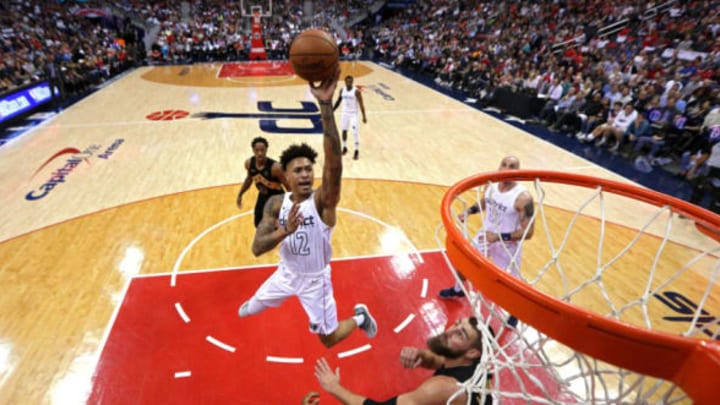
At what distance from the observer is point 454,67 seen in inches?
701

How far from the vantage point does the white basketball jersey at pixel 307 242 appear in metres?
3.09

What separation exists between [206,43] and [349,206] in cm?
2219

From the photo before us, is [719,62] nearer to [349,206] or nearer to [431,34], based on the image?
[349,206]

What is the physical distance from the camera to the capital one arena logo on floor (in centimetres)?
738

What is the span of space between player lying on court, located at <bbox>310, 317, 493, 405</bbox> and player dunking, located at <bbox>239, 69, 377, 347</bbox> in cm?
79

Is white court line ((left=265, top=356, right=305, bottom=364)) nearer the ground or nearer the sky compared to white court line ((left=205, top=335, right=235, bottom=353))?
nearer the sky

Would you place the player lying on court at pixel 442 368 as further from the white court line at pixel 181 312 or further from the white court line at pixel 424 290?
the white court line at pixel 181 312

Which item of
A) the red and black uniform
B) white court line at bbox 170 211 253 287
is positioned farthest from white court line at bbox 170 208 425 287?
the red and black uniform

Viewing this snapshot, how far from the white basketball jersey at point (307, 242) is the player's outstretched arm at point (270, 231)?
86 mm

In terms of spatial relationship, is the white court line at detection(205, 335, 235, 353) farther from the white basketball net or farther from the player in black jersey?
the white basketball net

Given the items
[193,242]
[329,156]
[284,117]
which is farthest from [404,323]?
[284,117]

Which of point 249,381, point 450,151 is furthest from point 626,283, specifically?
point 450,151

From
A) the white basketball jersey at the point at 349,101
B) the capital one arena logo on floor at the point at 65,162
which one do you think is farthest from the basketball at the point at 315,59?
the capital one arena logo on floor at the point at 65,162

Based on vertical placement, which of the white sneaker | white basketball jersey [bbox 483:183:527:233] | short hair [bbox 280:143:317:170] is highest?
short hair [bbox 280:143:317:170]
